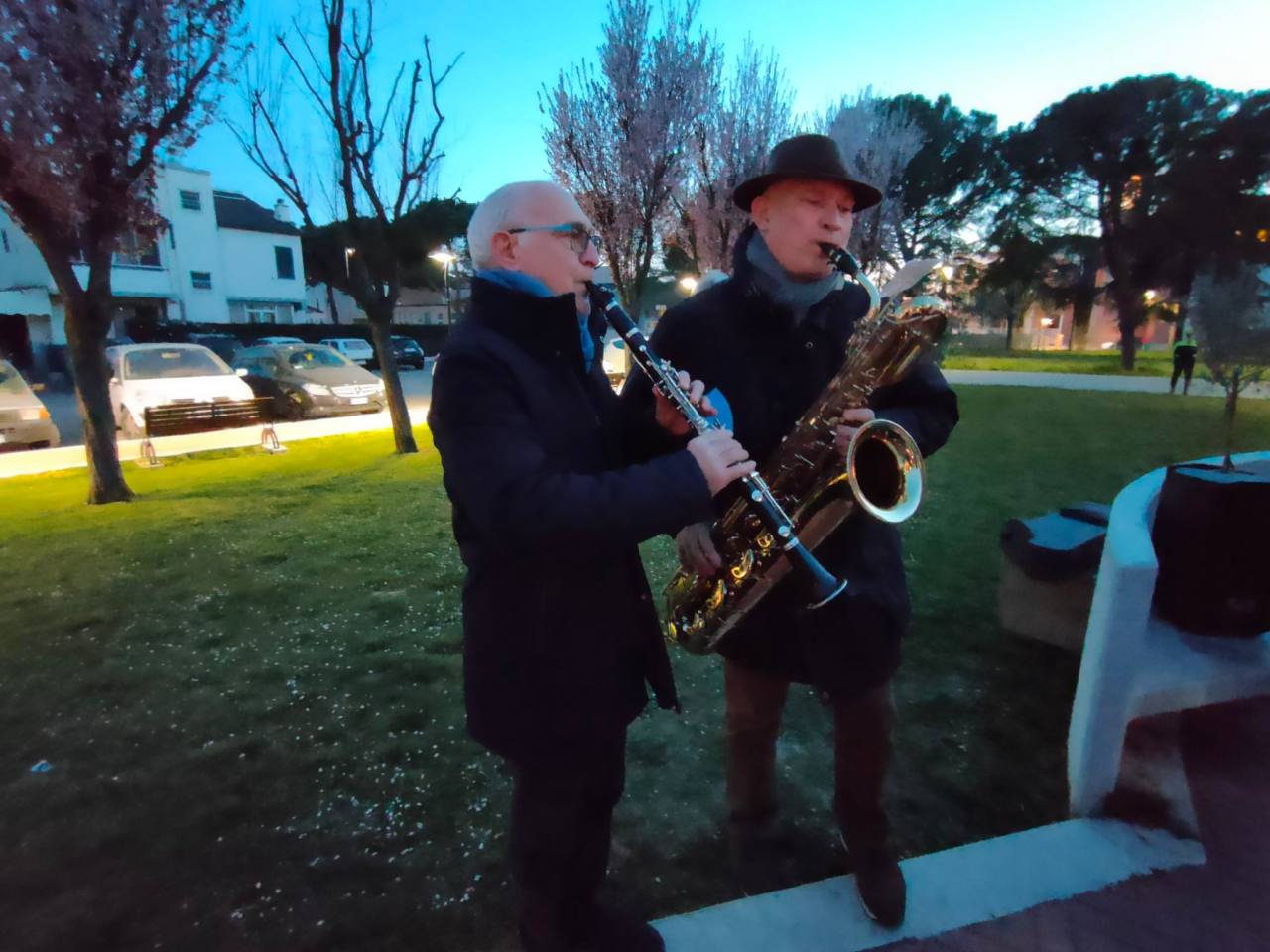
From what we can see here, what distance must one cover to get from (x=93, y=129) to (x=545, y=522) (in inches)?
301

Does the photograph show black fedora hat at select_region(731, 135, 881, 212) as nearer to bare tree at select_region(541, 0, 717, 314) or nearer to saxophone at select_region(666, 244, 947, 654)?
saxophone at select_region(666, 244, 947, 654)

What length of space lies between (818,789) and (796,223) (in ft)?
7.45

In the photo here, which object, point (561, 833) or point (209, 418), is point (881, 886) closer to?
point (561, 833)

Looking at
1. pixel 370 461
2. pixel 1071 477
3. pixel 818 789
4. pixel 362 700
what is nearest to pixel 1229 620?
pixel 818 789

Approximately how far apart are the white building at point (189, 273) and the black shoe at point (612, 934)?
29.3 meters

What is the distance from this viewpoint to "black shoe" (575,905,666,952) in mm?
2049

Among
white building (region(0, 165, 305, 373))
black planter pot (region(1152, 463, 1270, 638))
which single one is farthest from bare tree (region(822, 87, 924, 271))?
white building (region(0, 165, 305, 373))

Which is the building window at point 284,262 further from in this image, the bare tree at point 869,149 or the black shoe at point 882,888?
the black shoe at point 882,888

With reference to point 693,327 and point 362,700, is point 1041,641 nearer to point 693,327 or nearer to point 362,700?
point 693,327

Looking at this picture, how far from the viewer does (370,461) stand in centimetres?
1002

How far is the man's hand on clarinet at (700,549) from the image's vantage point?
2236 mm

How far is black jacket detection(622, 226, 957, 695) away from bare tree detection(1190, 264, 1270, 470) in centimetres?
819

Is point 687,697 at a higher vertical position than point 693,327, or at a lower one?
lower

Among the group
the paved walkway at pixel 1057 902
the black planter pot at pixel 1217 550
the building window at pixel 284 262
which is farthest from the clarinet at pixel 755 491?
the building window at pixel 284 262
